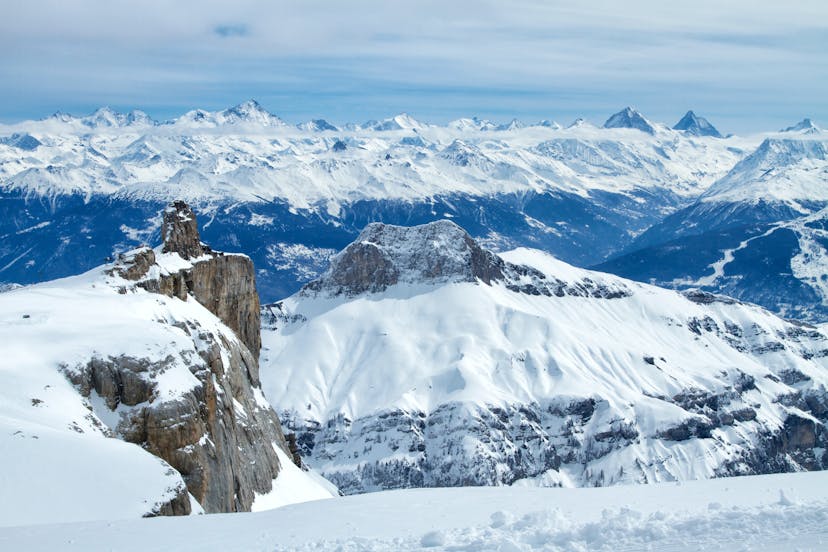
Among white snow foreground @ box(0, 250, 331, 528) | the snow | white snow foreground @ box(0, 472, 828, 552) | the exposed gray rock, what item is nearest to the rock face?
the exposed gray rock

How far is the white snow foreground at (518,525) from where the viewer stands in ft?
114

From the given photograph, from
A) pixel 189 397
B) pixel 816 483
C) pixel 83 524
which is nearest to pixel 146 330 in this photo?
pixel 189 397

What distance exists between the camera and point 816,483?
4356 cm

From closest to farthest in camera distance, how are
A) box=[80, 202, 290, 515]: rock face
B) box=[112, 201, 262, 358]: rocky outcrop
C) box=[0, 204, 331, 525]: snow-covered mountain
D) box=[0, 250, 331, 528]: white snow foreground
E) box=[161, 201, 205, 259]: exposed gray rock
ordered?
box=[0, 250, 331, 528]: white snow foreground
box=[0, 204, 331, 525]: snow-covered mountain
box=[80, 202, 290, 515]: rock face
box=[112, 201, 262, 358]: rocky outcrop
box=[161, 201, 205, 259]: exposed gray rock

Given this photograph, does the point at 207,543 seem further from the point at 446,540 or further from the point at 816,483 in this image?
the point at 816,483

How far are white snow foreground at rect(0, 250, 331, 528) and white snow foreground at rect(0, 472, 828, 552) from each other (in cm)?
1198

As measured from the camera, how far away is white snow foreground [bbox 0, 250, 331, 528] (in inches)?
2109

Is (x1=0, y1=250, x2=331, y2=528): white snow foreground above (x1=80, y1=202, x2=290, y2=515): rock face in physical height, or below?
above

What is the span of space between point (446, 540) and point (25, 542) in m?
19.0

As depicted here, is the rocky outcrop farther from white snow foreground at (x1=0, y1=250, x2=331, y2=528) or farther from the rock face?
white snow foreground at (x1=0, y1=250, x2=331, y2=528)

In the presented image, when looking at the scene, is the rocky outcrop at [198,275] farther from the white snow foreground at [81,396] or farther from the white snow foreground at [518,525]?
the white snow foreground at [518,525]

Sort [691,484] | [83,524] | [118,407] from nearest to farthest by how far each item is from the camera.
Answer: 1. [83,524]
2. [691,484]
3. [118,407]

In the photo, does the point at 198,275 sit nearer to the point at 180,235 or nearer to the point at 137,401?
the point at 180,235

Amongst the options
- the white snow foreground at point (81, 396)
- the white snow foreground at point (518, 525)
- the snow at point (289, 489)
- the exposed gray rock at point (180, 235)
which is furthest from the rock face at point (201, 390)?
the white snow foreground at point (518, 525)
